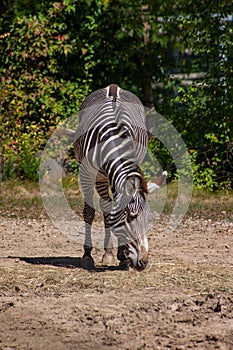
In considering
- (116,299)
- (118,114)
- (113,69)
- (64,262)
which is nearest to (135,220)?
(116,299)

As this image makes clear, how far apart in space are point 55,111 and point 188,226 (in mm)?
4917

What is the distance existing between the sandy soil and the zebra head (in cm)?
21

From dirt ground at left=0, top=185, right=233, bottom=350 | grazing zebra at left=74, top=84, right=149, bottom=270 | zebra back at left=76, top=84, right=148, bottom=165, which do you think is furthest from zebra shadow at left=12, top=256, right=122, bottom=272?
zebra back at left=76, top=84, right=148, bottom=165

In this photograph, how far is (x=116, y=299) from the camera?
5270 millimetres

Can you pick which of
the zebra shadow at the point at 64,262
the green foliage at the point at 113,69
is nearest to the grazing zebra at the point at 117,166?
the zebra shadow at the point at 64,262

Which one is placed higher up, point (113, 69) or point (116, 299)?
point (113, 69)

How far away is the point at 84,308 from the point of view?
197 inches

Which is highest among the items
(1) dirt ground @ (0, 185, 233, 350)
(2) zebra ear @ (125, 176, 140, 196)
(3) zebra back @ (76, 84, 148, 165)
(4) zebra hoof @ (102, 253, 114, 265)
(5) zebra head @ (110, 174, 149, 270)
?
(3) zebra back @ (76, 84, 148, 165)

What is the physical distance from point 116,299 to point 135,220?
89cm

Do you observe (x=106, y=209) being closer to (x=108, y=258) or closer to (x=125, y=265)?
(x=108, y=258)

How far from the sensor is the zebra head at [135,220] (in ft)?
19.4

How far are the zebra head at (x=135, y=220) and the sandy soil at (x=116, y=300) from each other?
211mm

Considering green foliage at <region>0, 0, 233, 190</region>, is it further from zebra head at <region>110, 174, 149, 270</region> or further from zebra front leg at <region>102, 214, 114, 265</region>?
zebra head at <region>110, 174, 149, 270</region>

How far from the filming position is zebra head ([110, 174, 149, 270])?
592 cm
